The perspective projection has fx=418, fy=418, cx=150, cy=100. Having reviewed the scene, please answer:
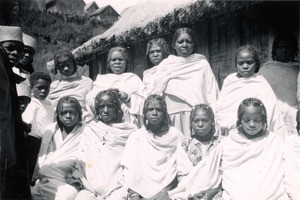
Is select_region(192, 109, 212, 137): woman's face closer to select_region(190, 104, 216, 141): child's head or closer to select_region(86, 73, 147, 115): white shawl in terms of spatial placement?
select_region(190, 104, 216, 141): child's head

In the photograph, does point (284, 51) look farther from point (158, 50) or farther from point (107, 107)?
point (107, 107)

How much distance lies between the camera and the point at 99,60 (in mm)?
9211

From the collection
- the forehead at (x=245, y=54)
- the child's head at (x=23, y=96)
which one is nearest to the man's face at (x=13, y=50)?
the child's head at (x=23, y=96)

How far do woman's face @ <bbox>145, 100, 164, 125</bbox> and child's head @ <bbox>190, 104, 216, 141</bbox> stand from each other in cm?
31

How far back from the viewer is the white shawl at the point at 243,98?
3924mm

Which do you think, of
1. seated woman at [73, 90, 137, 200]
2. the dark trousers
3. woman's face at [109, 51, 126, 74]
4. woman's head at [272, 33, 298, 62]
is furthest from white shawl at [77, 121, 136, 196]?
woman's head at [272, 33, 298, 62]

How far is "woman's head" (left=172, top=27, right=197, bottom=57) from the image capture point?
4.55 m

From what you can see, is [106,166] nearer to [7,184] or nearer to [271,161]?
[7,184]

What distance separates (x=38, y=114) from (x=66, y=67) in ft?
2.18

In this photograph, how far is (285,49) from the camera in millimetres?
4590

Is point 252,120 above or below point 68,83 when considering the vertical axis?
below

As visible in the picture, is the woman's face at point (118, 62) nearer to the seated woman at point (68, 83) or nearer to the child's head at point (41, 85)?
the seated woman at point (68, 83)

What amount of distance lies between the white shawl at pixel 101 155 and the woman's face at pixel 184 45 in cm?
106

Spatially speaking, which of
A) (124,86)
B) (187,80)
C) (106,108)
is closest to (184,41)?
(187,80)
